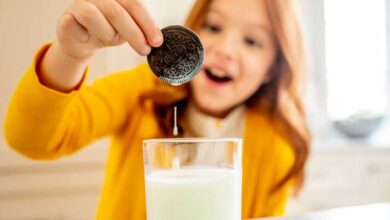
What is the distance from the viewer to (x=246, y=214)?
1.11 m

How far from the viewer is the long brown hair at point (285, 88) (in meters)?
1.23

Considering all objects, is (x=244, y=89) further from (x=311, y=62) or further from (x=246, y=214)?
(x=311, y=62)

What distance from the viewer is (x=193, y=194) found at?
20.1 inches

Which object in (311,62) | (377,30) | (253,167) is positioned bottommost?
(253,167)

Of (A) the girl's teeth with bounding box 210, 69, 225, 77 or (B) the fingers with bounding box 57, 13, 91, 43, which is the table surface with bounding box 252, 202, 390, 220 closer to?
(B) the fingers with bounding box 57, 13, 91, 43

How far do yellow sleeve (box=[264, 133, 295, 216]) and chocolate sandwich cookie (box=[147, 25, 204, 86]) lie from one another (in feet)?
2.10

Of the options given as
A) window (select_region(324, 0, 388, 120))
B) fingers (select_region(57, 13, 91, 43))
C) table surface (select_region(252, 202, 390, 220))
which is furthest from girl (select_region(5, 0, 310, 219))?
window (select_region(324, 0, 388, 120))

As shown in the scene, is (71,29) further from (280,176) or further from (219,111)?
(280,176)

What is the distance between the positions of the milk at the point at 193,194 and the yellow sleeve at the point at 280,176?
26.0 inches

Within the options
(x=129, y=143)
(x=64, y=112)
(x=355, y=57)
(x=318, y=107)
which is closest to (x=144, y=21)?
A: (x=64, y=112)

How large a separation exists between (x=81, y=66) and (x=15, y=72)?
43cm

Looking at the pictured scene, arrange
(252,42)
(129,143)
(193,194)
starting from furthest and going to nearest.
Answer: (252,42) < (129,143) < (193,194)

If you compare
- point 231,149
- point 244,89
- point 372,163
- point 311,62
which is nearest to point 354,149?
point 372,163

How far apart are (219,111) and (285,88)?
23 cm
